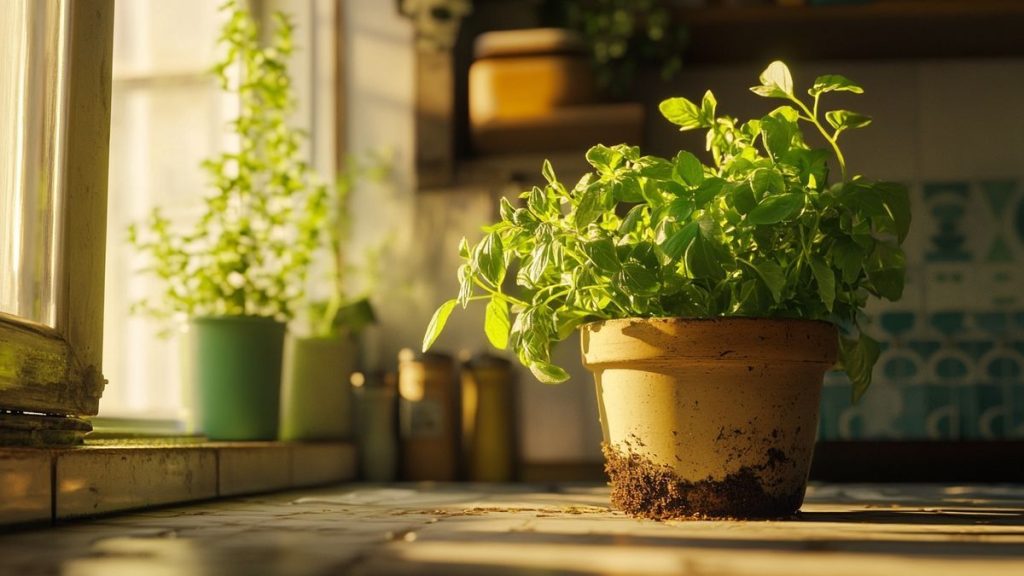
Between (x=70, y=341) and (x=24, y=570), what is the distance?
0.48m

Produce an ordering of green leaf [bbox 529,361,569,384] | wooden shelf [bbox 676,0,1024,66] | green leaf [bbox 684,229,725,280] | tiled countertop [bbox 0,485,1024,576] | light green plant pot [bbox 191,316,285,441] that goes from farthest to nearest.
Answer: wooden shelf [bbox 676,0,1024,66]
light green plant pot [bbox 191,316,285,441]
green leaf [bbox 529,361,569,384]
green leaf [bbox 684,229,725,280]
tiled countertop [bbox 0,485,1024,576]

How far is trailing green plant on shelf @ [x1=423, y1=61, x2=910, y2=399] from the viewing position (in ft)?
3.79

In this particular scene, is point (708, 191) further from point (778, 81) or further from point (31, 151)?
point (31, 151)

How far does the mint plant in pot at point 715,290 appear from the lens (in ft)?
3.81

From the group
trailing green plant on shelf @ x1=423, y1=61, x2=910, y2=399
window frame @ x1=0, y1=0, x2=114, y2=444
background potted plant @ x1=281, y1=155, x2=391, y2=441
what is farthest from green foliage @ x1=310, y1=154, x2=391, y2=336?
trailing green plant on shelf @ x1=423, y1=61, x2=910, y2=399

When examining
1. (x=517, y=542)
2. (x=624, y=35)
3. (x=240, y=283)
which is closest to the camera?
(x=517, y=542)

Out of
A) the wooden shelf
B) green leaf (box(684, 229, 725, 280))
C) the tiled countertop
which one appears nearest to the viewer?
the tiled countertop

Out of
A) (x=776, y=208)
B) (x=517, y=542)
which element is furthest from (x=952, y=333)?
(x=517, y=542)

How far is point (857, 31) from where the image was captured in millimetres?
2404

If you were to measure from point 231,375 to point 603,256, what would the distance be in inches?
41.1

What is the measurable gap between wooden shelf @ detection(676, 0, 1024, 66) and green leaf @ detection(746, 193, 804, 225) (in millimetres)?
1315

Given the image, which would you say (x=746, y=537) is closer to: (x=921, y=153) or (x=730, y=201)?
→ (x=730, y=201)

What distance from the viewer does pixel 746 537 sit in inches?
39.8

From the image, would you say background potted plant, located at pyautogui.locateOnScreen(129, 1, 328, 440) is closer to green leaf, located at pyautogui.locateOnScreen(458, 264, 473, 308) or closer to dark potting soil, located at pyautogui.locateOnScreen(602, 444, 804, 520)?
green leaf, located at pyautogui.locateOnScreen(458, 264, 473, 308)
